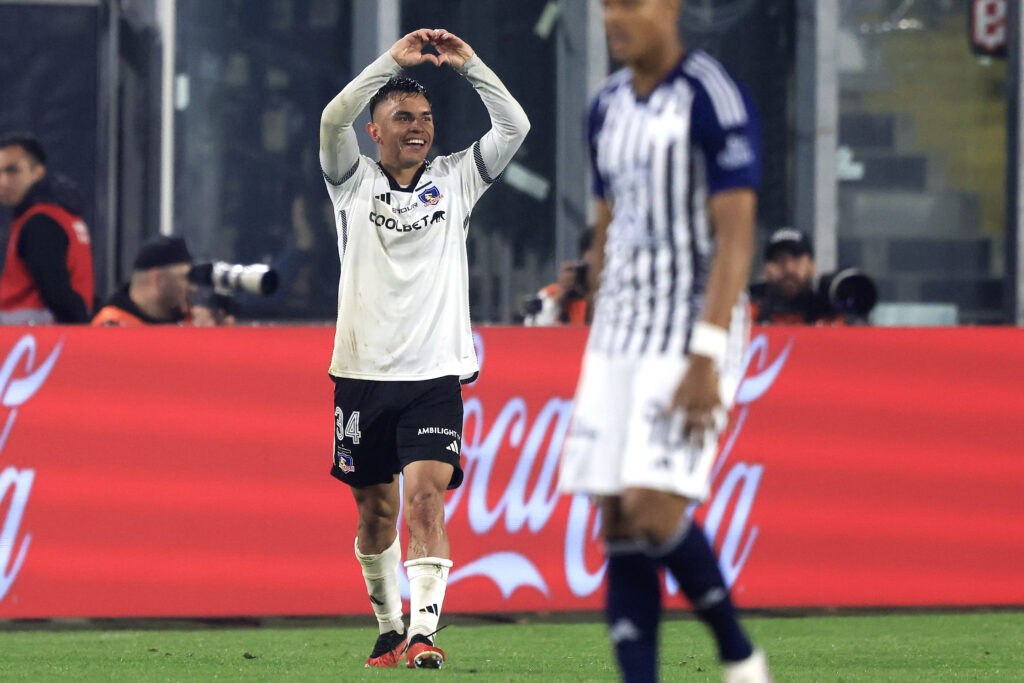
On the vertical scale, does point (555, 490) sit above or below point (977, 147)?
below

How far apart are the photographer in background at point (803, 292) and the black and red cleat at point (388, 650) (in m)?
3.16

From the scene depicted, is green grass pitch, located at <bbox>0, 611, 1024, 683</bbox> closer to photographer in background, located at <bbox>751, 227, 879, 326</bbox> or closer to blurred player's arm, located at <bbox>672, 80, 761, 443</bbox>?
photographer in background, located at <bbox>751, 227, 879, 326</bbox>

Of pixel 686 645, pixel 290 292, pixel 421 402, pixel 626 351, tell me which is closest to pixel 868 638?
pixel 686 645

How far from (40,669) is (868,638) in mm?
3414

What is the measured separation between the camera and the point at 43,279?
8.66 meters

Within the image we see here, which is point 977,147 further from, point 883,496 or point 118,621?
point 118,621

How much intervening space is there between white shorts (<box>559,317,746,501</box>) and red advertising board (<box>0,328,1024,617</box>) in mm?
4276

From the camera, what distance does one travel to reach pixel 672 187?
397cm

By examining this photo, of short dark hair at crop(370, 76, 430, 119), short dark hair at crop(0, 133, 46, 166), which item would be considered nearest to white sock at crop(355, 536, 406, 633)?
short dark hair at crop(370, 76, 430, 119)

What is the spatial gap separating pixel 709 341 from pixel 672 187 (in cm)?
41

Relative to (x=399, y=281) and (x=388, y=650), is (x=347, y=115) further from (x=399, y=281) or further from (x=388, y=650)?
(x=388, y=650)

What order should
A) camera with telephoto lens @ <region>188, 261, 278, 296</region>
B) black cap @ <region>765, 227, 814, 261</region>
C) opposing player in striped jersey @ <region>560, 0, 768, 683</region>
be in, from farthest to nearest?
black cap @ <region>765, 227, 814, 261</region> → camera with telephoto lens @ <region>188, 261, 278, 296</region> → opposing player in striped jersey @ <region>560, 0, 768, 683</region>

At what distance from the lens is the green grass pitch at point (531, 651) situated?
6301mm

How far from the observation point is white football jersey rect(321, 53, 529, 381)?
6.22 metres
